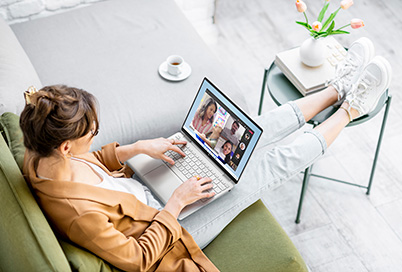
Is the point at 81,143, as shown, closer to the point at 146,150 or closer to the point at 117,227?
the point at 117,227

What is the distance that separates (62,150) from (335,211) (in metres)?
1.38

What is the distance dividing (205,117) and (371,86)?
693 millimetres

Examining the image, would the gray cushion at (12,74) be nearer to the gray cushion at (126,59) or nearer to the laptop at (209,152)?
the gray cushion at (126,59)

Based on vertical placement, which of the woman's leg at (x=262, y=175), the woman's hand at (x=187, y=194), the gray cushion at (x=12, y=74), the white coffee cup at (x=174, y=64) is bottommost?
the woman's leg at (x=262, y=175)

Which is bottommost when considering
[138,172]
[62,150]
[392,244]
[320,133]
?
[392,244]

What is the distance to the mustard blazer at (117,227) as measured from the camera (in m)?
1.15

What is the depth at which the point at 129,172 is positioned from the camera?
5.32 ft

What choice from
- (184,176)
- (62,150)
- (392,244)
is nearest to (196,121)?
(184,176)

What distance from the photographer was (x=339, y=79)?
1830 millimetres

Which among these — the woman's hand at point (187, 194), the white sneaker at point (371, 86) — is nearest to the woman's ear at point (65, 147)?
the woman's hand at point (187, 194)

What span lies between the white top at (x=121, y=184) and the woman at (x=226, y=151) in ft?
0.99

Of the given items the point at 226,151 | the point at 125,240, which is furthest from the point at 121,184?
the point at 226,151

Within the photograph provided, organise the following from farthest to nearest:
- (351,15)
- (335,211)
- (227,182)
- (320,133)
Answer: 1. (351,15)
2. (335,211)
3. (320,133)
4. (227,182)

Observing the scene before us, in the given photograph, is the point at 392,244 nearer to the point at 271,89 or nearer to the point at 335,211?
the point at 335,211
